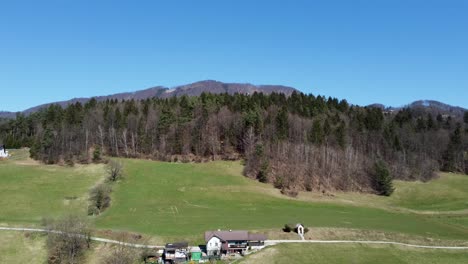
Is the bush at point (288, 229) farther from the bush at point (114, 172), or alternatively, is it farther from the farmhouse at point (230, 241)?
the bush at point (114, 172)

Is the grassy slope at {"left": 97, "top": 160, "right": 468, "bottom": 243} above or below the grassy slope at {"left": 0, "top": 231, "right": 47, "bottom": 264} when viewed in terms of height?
above

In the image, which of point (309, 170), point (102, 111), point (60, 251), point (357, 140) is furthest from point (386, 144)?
point (60, 251)

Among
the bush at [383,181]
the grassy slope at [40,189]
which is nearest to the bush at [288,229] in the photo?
the grassy slope at [40,189]

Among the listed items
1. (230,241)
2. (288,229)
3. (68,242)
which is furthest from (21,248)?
(288,229)

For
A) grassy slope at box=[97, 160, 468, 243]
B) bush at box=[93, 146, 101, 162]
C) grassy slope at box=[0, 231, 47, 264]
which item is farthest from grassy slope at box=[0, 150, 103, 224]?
grassy slope at box=[97, 160, 468, 243]

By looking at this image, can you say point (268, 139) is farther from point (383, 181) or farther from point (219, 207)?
point (219, 207)

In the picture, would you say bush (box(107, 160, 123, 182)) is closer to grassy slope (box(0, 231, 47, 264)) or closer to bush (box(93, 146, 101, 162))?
bush (box(93, 146, 101, 162))

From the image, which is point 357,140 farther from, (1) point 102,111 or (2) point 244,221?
(1) point 102,111
